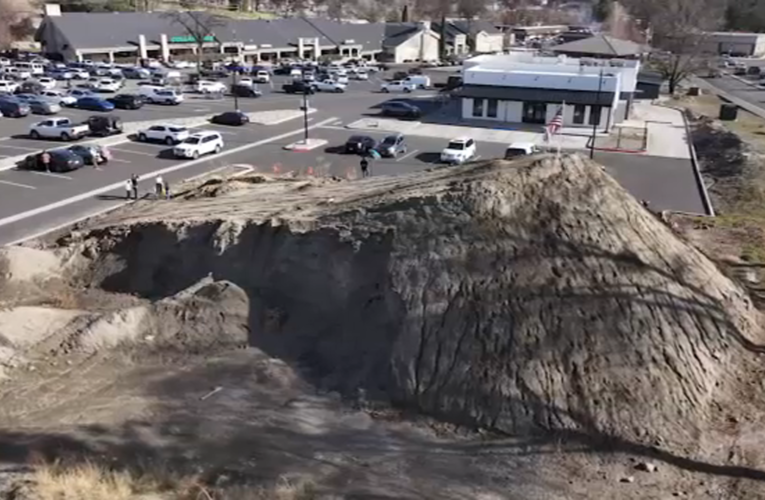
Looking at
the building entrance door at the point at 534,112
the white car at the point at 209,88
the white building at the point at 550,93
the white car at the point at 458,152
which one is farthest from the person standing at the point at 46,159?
the building entrance door at the point at 534,112

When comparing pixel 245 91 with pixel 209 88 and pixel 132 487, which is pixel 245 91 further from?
pixel 132 487

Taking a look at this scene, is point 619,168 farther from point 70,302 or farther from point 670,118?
point 70,302

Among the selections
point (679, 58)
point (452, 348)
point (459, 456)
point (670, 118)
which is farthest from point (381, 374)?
point (679, 58)

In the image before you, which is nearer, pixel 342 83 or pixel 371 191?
pixel 371 191

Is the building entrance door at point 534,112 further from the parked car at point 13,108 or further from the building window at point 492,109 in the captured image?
the parked car at point 13,108

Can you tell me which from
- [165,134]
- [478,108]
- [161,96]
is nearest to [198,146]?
[165,134]

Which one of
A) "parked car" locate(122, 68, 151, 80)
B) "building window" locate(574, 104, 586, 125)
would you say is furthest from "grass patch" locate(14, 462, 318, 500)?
"parked car" locate(122, 68, 151, 80)

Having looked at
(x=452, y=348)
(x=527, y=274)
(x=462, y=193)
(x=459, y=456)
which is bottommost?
(x=459, y=456)
